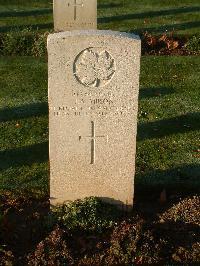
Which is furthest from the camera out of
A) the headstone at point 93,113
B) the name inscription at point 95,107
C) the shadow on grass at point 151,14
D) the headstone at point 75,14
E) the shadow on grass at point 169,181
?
the shadow on grass at point 151,14

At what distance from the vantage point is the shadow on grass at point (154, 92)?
1032 centimetres

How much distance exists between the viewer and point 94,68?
221 inches

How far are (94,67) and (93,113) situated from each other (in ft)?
1.88

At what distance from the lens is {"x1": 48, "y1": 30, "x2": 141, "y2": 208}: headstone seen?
5.49 meters

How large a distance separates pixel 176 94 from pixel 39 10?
7657mm

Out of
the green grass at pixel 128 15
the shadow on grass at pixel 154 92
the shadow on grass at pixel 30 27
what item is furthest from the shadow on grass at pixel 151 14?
the shadow on grass at pixel 154 92

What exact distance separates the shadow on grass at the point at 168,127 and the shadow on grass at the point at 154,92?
110cm

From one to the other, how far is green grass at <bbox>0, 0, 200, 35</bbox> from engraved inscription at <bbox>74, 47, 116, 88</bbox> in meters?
9.02

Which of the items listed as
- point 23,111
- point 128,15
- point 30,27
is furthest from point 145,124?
point 128,15

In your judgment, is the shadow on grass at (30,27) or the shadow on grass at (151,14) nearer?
the shadow on grass at (30,27)

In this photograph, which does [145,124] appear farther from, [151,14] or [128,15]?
[151,14]

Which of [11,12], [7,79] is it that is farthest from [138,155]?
[11,12]

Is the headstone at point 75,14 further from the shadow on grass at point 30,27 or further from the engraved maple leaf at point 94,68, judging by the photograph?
the engraved maple leaf at point 94,68

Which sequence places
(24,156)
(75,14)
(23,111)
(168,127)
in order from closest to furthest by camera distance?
(24,156)
(168,127)
(23,111)
(75,14)
